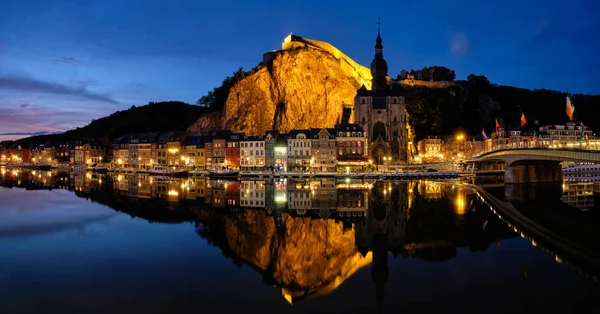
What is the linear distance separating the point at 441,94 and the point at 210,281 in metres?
103

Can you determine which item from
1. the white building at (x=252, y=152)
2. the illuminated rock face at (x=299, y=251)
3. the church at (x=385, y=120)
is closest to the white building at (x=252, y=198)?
the illuminated rock face at (x=299, y=251)

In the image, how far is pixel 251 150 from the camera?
Answer: 73.7 meters

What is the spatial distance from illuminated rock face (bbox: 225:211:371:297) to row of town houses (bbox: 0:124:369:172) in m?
42.5

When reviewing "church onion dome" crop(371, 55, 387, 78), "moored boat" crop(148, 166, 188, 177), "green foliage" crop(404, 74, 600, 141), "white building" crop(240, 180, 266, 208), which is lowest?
"white building" crop(240, 180, 266, 208)

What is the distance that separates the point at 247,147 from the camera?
7419 cm

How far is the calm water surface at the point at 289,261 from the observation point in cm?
1149

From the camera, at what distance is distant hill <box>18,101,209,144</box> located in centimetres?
13088

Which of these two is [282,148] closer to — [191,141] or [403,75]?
[191,141]

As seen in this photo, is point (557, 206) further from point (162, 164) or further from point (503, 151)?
point (162, 164)

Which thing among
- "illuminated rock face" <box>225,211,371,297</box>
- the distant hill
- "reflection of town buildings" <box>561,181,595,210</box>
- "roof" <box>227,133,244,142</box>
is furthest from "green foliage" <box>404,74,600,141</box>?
"illuminated rock face" <box>225,211,371,297</box>

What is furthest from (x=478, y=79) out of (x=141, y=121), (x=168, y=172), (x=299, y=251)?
(x=299, y=251)

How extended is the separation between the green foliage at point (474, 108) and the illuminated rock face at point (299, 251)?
3109 inches

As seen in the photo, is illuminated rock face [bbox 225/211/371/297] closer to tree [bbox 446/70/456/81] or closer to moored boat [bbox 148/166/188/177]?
moored boat [bbox 148/166/188/177]

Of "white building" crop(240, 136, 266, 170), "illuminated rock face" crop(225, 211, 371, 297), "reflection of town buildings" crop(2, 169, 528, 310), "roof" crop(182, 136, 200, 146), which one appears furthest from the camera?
"roof" crop(182, 136, 200, 146)
